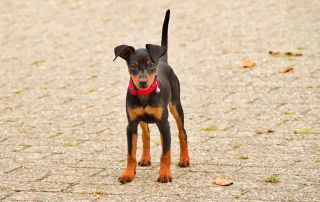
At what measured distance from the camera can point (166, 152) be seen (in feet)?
15.4

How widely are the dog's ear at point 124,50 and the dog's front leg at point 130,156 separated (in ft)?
2.31

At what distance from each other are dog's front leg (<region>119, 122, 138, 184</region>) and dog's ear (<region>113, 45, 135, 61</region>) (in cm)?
70

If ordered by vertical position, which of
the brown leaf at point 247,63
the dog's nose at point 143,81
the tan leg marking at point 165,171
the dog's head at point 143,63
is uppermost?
the dog's head at point 143,63

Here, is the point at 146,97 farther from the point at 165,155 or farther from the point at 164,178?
the point at 164,178

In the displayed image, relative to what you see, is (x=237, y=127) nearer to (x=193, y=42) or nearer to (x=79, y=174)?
(x=79, y=174)

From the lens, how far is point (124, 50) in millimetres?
4496

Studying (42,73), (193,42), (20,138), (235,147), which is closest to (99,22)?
(193,42)

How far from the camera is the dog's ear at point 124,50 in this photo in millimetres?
4441

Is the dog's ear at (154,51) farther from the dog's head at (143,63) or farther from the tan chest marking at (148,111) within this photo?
the tan chest marking at (148,111)

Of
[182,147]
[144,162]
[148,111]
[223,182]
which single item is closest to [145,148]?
[144,162]

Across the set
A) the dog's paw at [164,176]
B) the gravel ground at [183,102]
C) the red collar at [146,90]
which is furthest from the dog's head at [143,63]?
the gravel ground at [183,102]

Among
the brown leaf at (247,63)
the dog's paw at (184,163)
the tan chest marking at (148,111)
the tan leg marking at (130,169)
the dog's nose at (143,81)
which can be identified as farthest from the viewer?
the brown leaf at (247,63)

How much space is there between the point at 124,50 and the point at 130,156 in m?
1.10

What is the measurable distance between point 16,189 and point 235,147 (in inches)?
103
